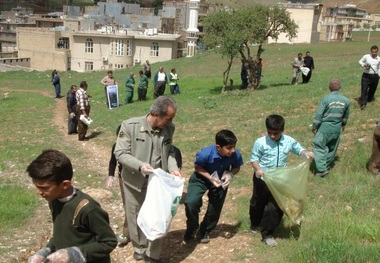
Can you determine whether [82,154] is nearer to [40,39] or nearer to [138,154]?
[138,154]

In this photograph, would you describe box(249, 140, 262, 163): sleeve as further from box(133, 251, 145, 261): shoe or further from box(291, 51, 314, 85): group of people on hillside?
box(291, 51, 314, 85): group of people on hillside

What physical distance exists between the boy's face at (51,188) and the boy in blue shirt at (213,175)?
8.15 ft

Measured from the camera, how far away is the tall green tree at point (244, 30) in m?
20.1

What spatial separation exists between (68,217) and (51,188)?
25 cm

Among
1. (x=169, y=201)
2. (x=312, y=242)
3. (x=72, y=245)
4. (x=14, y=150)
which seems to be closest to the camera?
(x=72, y=245)

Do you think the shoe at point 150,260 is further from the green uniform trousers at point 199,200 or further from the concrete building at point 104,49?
the concrete building at point 104,49

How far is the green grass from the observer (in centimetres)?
518

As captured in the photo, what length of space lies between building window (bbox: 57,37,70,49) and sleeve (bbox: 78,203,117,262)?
2469 inches

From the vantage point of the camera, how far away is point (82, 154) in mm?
11305

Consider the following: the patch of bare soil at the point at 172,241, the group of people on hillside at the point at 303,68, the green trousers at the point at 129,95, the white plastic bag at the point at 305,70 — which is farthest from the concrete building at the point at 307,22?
the patch of bare soil at the point at 172,241

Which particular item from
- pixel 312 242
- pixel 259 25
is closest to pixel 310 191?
pixel 312 242

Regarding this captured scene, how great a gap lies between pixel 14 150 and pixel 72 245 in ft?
31.3

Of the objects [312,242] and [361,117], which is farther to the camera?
[361,117]

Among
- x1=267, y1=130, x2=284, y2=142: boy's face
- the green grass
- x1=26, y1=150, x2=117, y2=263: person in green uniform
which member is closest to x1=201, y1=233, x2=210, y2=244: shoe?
the green grass
